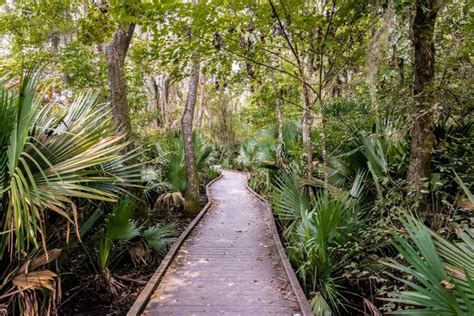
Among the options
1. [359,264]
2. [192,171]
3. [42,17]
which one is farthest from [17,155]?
[42,17]

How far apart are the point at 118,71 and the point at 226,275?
12.8 feet

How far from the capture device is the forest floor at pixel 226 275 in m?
3.84

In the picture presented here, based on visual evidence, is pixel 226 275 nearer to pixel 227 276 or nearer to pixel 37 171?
pixel 227 276

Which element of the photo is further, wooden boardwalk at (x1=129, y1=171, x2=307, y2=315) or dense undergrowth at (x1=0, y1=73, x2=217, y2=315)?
wooden boardwalk at (x1=129, y1=171, x2=307, y2=315)

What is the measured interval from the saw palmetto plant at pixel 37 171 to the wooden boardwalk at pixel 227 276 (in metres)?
1.35

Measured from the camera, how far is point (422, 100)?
390 centimetres

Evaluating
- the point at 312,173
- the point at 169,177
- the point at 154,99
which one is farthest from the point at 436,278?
the point at 154,99

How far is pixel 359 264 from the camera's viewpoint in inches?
160

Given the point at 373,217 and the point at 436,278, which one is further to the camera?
the point at 373,217

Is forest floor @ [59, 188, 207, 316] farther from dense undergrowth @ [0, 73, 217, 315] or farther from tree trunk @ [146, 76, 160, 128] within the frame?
tree trunk @ [146, 76, 160, 128]

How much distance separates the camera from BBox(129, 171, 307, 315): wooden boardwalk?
3.84 m

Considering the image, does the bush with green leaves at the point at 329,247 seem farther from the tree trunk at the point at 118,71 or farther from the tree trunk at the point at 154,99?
the tree trunk at the point at 154,99

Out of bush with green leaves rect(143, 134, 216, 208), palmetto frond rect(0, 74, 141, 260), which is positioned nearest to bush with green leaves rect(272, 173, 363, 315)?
palmetto frond rect(0, 74, 141, 260)

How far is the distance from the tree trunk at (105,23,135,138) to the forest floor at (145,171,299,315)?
252cm
